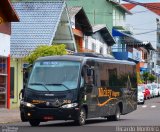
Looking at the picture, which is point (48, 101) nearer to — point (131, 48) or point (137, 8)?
point (131, 48)

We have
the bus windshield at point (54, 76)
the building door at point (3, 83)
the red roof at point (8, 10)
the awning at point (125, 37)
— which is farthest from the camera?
the awning at point (125, 37)

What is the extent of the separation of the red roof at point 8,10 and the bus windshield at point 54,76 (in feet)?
40.8

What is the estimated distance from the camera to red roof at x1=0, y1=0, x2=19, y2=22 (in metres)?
34.5

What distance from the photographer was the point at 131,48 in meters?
80.4

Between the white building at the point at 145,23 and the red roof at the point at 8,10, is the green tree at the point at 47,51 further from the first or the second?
the white building at the point at 145,23

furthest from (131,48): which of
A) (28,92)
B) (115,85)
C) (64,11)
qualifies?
(28,92)

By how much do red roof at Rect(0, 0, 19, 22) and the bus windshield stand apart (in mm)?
12421

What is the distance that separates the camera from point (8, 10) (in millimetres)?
34844

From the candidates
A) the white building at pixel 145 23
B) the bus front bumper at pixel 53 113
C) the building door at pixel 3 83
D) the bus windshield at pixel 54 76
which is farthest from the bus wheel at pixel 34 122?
the white building at pixel 145 23

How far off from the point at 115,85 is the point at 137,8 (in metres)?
76.8

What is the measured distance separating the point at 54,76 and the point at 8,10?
539 inches

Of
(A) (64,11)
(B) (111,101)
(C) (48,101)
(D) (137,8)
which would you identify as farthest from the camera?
(D) (137,8)

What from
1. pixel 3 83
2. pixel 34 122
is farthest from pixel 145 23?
pixel 34 122

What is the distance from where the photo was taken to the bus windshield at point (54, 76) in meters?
21.8
